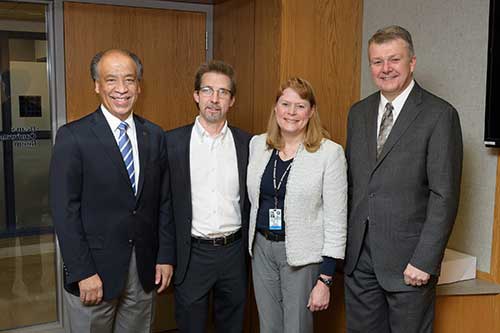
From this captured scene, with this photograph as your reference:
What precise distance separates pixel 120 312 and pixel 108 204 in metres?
0.49

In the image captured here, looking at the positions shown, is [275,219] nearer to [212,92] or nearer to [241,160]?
[241,160]

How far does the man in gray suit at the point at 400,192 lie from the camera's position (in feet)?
6.81

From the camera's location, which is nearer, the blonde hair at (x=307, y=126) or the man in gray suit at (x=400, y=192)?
the man in gray suit at (x=400, y=192)

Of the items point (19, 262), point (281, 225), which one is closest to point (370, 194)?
point (281, 225)

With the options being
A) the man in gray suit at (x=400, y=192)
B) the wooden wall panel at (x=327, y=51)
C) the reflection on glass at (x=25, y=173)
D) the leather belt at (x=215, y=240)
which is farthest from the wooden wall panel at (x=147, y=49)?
the man in gray suit at (x=400, y=192)

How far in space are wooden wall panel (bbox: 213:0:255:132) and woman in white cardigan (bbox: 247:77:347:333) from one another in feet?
3.00

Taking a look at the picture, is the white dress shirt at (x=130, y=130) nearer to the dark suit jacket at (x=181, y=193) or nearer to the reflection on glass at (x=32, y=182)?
the dark suit jacket at (x=181, y=193)

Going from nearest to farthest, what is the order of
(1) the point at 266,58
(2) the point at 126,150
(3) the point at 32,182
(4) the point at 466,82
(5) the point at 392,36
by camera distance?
(5) the point at 392,36 → (2) the point at 126,150 → (4) the point at 466,82 → (1) the point at 266,58 → (3) the point at 32,182

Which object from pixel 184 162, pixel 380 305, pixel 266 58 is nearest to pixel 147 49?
pixel 266 58

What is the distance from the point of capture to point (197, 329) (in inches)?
100

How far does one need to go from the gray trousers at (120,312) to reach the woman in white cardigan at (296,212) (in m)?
0.52

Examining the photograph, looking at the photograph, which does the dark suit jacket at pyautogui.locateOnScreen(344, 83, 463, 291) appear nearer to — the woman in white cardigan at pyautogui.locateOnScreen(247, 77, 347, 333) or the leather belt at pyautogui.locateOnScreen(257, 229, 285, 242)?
the woman in white cardigan at pyautogui.locateOnScreen(247, 77, 347, 333)

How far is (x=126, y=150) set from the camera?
87.7 inches

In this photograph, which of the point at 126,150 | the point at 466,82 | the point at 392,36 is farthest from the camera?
the point at 466,82
